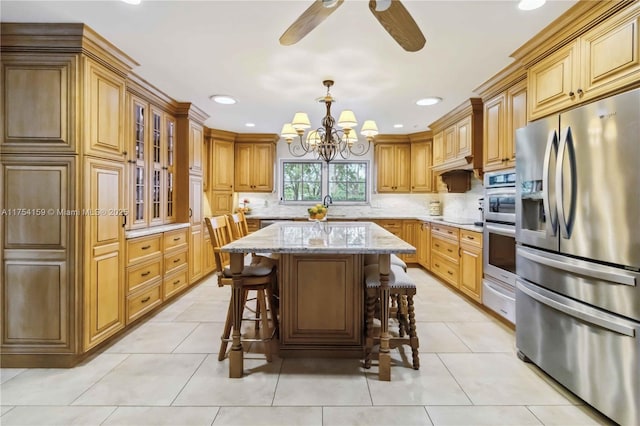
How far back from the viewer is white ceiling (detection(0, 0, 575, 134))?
82.0 inches

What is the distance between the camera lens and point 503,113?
3236mm

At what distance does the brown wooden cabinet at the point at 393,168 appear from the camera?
5.98 metres

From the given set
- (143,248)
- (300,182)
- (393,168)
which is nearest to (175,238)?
(143,248)

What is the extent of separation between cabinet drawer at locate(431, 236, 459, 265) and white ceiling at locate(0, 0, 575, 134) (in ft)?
5.92

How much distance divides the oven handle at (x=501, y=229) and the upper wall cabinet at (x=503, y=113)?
0.56 m

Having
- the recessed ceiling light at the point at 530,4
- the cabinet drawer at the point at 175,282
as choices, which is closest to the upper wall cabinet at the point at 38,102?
the cabinet drawer at the point at 175,282

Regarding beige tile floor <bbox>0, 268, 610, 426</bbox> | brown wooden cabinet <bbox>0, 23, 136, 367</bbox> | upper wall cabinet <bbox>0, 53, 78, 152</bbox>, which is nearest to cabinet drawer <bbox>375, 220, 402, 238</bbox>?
beige tile floor <bbox>0, 268, 610, 426</bbox>

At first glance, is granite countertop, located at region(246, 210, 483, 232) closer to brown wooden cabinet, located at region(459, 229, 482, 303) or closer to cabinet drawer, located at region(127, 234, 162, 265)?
brown wooden cabinet, located at region(459, 229, 482, 303)

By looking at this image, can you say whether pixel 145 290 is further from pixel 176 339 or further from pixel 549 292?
pixel 549 292

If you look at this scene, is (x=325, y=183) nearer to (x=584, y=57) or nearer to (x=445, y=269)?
(x=445, y=269)

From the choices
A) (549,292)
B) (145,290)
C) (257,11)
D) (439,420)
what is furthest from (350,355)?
(257,11)

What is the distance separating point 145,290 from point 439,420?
9.00 ft

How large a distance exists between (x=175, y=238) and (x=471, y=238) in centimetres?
340

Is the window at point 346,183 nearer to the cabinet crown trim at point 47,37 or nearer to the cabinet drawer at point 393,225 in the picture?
the cabinet drawer at point 393,225
